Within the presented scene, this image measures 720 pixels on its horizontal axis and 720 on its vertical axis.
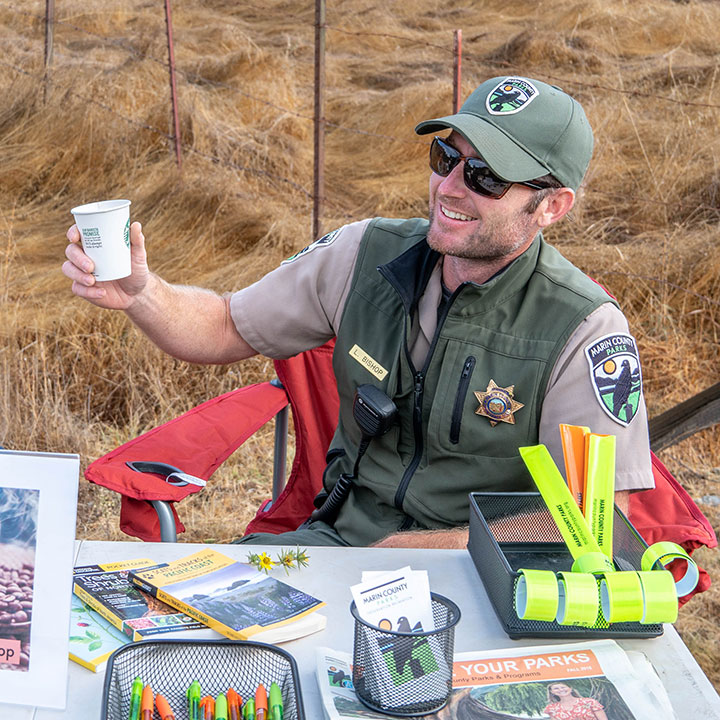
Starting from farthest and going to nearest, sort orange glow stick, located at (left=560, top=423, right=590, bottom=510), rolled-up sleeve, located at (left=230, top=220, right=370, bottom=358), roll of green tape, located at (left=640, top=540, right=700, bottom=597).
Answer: rolled-up sleeve, located at (left=230, top=220, right=370, bottom=358) < orange glow stick, located at (left=560, top=423, right=590, bottom=510) < roll of green tape, located at (left=640, top=540, right=700, bottom=597)

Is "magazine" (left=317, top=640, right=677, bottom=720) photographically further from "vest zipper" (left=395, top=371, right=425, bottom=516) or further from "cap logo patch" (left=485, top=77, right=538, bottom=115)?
"cap logo patch" (left=485, top=77, right=538, bottom=115)

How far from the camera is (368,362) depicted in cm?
214

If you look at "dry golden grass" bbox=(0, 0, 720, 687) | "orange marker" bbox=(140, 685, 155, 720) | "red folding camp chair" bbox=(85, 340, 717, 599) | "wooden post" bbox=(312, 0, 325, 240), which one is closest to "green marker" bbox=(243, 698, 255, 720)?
"orange marker" bbox=(140, 685, 155, 720)

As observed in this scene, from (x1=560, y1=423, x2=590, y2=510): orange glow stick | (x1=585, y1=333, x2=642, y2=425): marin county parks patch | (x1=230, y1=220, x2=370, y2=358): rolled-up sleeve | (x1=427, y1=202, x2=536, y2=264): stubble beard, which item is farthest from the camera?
(x1=230, y1=220, x2=370, y2=358): rolled-up sleeve

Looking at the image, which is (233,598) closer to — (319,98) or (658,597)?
(658,597)

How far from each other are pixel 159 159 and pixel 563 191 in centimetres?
523

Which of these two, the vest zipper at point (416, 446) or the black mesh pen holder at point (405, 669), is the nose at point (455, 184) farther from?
the black mesh pen holder at point (405, 669)

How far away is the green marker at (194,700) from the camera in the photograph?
3.96 ft

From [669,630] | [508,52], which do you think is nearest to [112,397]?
Answer: [669,630]

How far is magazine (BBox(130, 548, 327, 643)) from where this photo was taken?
1.40m

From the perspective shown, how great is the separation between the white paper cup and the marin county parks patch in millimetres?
916

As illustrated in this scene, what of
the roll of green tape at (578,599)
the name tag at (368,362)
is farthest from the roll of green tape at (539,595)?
the name tag at (368,362)

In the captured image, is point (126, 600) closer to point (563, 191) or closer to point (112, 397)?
point (563, 191)

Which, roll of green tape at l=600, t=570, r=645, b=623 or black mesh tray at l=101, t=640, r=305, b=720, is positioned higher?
roll of green tape at l=600, t=570, r=645, b=623
